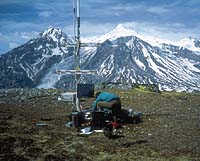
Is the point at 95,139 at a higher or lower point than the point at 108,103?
lower

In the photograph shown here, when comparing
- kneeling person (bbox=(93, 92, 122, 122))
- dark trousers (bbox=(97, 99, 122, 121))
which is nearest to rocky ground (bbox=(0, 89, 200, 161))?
dark trousers (bbox=(97, 99, 122, 121))

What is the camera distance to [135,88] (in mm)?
83188

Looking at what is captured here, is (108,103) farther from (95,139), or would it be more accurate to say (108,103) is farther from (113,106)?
(95,139)

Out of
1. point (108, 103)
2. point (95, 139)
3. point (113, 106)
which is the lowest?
point (95, 139)

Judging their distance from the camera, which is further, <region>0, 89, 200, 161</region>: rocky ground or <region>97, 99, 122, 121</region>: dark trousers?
<region>97, 99, 122, 121</region>: dark trousers

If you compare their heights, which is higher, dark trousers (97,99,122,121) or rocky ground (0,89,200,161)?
dark trousers (97,99,122,121)

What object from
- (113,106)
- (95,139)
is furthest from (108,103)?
(95,139)

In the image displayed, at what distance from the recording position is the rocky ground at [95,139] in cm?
2544

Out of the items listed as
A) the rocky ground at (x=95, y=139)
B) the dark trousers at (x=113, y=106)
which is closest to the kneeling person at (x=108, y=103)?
the dark trousers at (x=113, y=106)

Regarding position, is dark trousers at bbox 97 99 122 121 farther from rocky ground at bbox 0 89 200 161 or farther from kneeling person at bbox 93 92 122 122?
rocky ground at bbox 0 89 200 161

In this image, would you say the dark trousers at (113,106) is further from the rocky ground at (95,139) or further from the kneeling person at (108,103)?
the rocky ground at (95,139)

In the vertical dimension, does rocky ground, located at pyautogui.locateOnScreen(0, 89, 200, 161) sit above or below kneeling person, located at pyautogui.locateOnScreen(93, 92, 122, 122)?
below

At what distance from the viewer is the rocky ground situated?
25.4 meters

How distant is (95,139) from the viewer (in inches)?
1222
